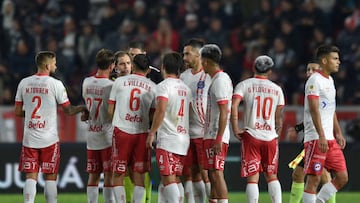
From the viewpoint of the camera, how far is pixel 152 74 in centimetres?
2025

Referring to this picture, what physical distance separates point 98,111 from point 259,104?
6.80 feet

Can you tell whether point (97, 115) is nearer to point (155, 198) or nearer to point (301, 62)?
point (155, 198)

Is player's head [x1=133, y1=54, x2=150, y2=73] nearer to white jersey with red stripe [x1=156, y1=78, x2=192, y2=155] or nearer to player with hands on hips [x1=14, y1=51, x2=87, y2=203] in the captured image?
→ white jersey with red stripe [x1=156, y1=78, x2=192, y2=155]

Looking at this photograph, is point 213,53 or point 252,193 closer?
point 213,53

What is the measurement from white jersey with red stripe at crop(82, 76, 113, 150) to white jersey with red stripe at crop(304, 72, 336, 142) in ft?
8.31

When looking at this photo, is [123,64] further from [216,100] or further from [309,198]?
[309,198]

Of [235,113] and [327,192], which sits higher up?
[235,113]

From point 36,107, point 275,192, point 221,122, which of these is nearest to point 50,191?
point 36,107

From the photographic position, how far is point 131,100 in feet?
50.8

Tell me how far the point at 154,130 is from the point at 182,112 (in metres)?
0.47

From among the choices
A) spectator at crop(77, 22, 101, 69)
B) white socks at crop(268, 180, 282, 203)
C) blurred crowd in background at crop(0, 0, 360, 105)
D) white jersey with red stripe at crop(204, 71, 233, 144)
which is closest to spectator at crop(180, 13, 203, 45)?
blurred crowd in background at crop(0, 0, 360, 105)

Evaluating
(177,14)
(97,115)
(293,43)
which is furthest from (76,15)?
(97,115)

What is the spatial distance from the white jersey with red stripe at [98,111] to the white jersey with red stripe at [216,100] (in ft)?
4.69

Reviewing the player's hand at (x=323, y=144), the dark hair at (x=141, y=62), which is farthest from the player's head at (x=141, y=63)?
the player's hand at (x=323, y=144)
